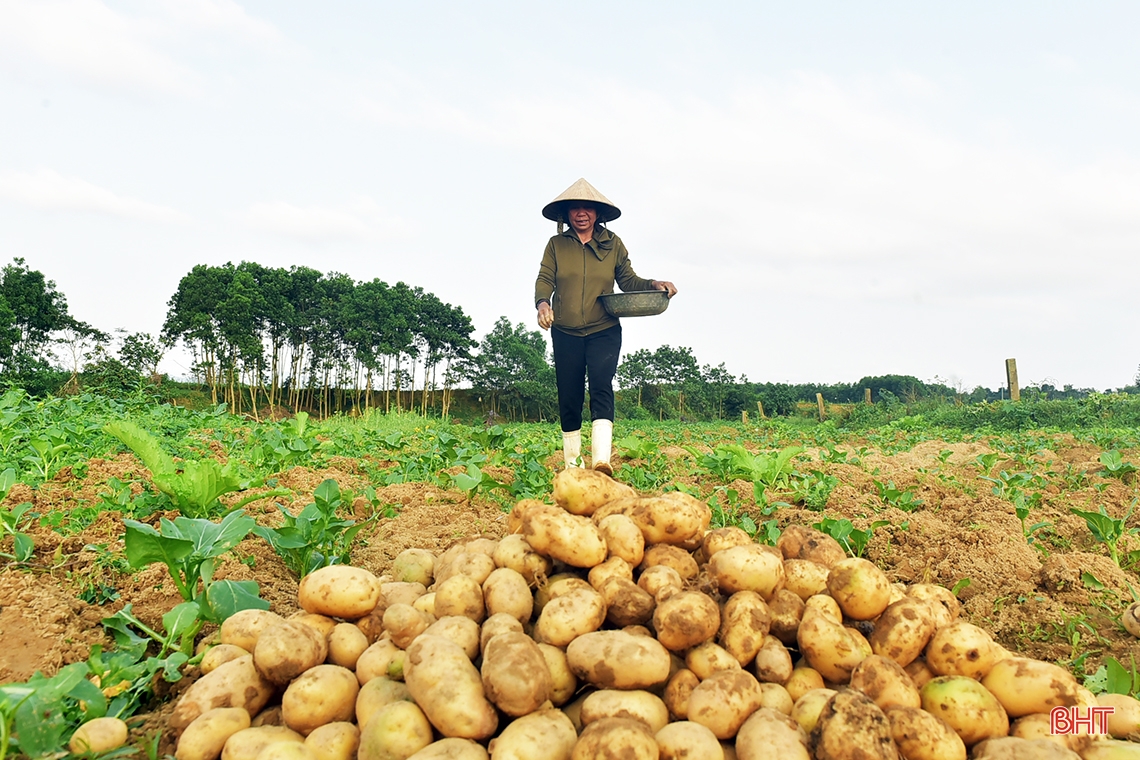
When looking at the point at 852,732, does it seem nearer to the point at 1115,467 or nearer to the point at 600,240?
the point at 600,240

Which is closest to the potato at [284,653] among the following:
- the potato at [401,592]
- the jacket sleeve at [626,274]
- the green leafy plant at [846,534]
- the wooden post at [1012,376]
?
the potato at [401,592]

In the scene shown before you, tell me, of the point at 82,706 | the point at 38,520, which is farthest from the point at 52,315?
the point at 82,706

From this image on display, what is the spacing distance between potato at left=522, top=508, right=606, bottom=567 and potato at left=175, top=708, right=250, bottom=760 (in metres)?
0.90

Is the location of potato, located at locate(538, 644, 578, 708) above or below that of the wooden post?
below

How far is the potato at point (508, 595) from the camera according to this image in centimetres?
194

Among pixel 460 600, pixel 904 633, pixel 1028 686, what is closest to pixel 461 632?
pixel 460 600

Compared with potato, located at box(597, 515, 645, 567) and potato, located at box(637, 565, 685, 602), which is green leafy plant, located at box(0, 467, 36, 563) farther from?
potato, located at box(637, 565, 685, 602)

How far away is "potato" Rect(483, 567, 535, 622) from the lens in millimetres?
1938

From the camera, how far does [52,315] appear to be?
2953cm

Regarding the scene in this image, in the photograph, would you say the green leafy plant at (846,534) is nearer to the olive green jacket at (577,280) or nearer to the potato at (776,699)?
the potato at (776,699)

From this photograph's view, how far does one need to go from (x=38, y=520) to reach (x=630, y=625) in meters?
3.19

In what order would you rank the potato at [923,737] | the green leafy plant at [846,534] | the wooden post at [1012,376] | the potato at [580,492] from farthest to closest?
the wooden post at [1012,376]
the green leafy plant at [846,534]
the potato at [580,492]
the potato at [923,737]

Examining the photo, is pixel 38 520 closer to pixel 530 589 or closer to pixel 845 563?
pixel 530 589

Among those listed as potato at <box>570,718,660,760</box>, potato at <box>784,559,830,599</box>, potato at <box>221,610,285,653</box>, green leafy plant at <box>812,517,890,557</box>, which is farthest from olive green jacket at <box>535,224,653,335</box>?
potato at <box>570,718,660,760</box>
